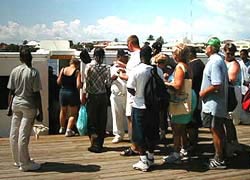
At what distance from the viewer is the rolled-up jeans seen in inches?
195

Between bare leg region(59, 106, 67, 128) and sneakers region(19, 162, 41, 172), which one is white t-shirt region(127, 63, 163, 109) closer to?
sneakers region(19, 162, 41, 172)

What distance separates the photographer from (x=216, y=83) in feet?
16.0

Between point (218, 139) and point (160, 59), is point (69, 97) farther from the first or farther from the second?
point (218, 139)

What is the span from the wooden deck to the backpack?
0.93 meters

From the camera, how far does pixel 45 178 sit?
4.83 metres

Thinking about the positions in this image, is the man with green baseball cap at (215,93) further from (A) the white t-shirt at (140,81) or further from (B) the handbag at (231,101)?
(A) the white t-shirt at (140,81)

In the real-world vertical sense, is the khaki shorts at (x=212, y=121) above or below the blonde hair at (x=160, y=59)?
below

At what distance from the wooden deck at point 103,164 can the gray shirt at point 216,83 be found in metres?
0.84

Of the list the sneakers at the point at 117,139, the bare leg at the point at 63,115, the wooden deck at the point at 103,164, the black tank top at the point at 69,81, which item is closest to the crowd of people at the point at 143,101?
the wooden deck at the point at 103,164

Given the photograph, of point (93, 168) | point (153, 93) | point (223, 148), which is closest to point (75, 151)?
point (93, 168)

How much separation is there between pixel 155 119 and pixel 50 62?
13.4ft

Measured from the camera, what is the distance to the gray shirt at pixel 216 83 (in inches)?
193

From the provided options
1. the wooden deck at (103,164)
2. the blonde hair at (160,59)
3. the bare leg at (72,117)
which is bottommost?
the wooden deck at (103,164)

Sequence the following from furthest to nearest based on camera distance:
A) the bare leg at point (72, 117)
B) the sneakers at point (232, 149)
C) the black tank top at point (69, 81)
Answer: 1. the bare leg at point (72, 117)
2. the black tank top at point (69, 81)
3. the sneakers at point (232, 149)
